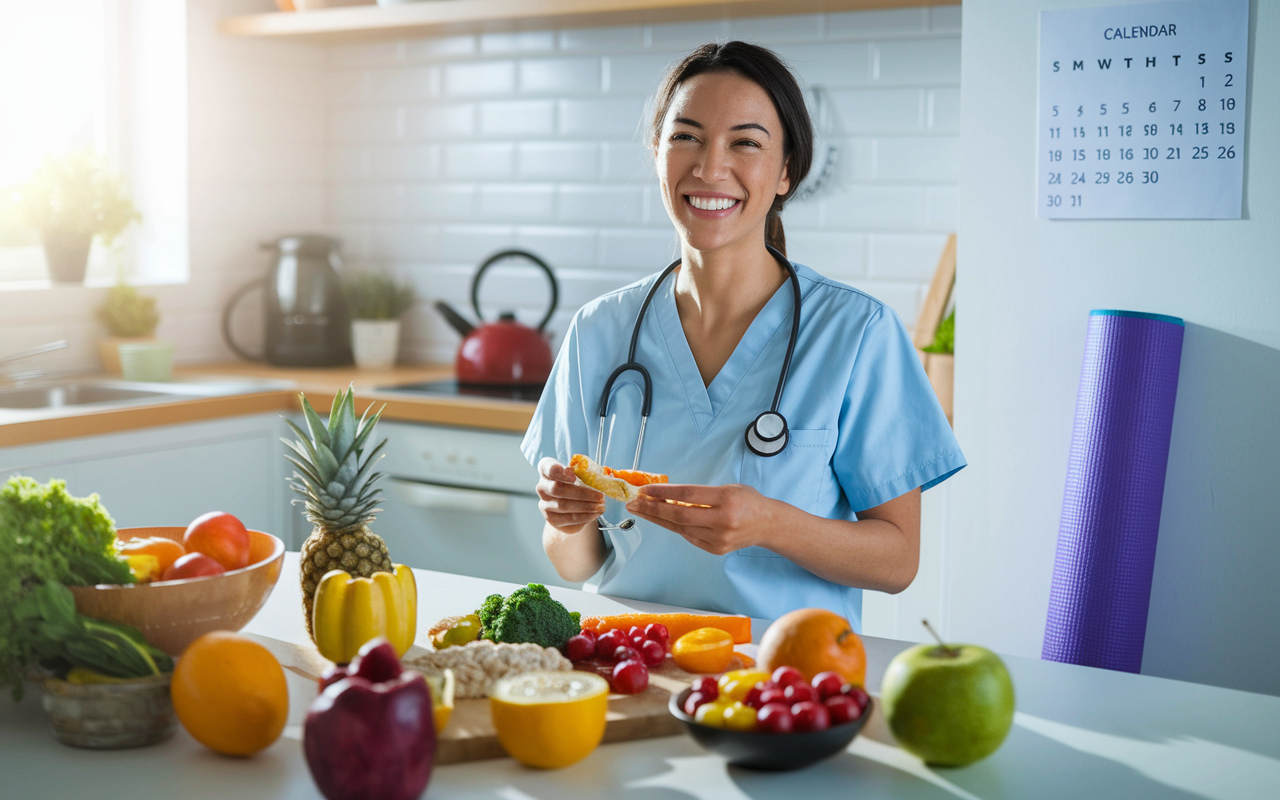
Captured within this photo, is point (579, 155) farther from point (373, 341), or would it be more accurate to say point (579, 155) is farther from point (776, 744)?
point (776, 744)

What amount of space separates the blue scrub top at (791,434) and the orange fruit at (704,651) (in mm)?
372

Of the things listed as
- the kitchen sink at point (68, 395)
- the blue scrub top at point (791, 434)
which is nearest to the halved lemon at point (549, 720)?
the blue scrub top at point (791, 434)

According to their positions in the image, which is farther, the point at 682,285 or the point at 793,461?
the point at 682,285

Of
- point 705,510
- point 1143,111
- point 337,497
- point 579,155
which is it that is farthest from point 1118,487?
point 579,155

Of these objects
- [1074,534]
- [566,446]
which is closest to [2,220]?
[566,446]

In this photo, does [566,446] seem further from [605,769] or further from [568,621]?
[605,769]

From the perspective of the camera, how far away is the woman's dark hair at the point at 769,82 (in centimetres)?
171

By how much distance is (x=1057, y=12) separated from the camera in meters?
2.08

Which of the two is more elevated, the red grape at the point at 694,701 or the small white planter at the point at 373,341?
the small white planter at the point at 373,341

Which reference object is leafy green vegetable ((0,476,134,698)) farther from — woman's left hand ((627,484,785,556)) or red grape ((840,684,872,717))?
red grape ((840,684,872,717))

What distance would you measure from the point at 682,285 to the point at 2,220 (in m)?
2.21

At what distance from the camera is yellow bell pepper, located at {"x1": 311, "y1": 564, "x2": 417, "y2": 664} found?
1.21 metres

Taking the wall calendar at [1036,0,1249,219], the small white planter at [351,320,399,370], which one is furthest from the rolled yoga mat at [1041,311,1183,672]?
the small white planter at [351,320,399,370]

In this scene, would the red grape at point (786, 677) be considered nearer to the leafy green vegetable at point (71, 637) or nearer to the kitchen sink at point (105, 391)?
the leafy green vegetable at point (71, 637)
